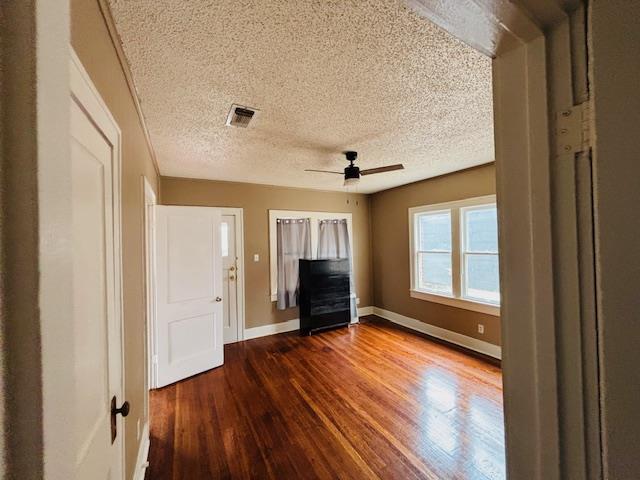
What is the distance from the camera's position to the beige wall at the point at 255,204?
385 cm

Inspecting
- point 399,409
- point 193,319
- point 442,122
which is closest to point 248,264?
point 193,319

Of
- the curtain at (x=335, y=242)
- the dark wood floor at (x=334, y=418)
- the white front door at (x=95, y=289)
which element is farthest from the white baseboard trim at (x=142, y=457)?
the curtain at (x=335, y=242)

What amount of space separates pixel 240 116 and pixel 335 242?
317cm

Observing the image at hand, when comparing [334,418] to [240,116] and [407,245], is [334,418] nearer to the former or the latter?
[240,116]

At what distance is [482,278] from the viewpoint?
139 inches

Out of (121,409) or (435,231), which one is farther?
(435,231)

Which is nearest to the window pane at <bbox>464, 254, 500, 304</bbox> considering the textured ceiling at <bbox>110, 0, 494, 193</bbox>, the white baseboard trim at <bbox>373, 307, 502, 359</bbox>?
the white baseboard trim at <bbox>373, 307, 502, 359</bbox>

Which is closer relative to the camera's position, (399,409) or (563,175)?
(563,175)

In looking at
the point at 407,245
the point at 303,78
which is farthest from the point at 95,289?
the point at 407,245

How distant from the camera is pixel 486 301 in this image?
3463 mm

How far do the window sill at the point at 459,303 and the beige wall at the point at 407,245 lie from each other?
65 mm

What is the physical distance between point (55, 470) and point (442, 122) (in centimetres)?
256

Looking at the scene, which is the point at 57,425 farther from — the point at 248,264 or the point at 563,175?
the point at 248,264

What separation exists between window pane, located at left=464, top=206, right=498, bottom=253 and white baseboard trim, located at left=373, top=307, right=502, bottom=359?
1185 mm
